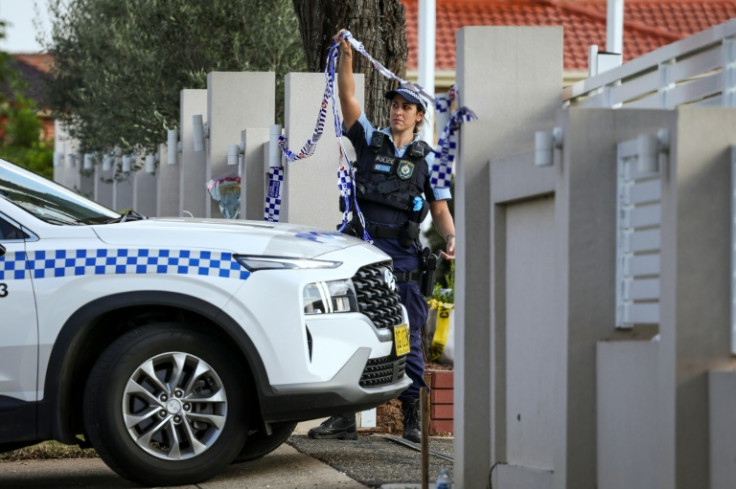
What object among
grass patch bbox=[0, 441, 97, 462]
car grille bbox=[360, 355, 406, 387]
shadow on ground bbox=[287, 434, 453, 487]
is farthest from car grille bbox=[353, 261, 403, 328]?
grass patch bbox=[0, 441, 97, 462]

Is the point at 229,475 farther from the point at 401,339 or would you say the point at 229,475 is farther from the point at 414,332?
the point at 414,332

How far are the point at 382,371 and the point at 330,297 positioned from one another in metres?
0.51

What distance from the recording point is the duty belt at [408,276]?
8.64 metres

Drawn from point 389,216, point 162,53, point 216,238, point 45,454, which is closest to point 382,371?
point 216,238

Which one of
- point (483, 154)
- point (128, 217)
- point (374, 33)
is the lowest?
point (128, 217)

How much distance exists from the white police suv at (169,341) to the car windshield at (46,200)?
5.1 inches

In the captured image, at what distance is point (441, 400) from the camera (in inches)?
388

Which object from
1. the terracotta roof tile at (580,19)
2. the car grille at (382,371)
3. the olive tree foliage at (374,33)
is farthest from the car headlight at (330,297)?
the terracotta roof tile at (580,19)

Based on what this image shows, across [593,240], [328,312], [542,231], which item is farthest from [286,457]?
[593,240]

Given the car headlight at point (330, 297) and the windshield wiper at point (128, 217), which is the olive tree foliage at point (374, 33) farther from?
the car headlight at point (330, 297)

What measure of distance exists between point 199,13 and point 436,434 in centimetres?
936

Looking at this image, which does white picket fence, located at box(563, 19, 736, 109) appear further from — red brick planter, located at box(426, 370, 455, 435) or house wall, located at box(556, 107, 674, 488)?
red brick planter, located at box(426, 370, 455, 435)

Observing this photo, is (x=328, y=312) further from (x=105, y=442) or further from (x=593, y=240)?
(x=593, y=240)

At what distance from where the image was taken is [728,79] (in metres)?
6.02
